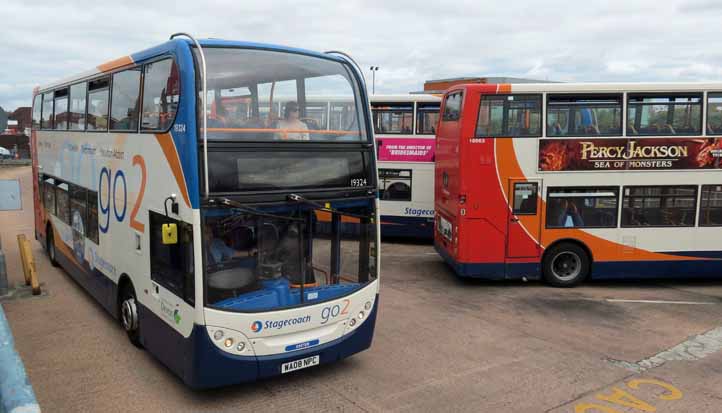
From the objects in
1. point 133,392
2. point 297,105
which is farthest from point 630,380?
point 133,392

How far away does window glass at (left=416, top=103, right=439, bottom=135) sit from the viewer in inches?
601

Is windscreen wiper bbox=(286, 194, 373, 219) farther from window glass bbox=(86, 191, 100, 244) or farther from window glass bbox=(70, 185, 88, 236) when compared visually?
window glass bbox=(70, 185, 88, 236)

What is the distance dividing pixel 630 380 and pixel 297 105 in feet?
16.5

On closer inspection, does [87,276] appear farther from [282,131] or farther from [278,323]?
[282,131]

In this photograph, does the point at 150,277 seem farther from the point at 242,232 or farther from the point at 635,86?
the point at 635,86

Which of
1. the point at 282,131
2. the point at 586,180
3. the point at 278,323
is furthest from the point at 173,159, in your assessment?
the point at 586,180

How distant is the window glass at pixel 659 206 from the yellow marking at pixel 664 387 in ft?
15.9

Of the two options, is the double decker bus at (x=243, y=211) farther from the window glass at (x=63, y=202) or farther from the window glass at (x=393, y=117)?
the window glass at (x=393, y=117)

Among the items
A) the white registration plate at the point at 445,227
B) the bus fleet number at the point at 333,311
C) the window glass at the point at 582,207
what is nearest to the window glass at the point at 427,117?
the white registration plate at the point at 445,227

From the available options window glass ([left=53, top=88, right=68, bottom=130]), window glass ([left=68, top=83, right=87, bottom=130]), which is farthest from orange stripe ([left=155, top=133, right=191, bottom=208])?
window glass ([left=53, top=88, right=68, bottom=130])

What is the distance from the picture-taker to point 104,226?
26.9 ft

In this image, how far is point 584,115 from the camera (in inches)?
420

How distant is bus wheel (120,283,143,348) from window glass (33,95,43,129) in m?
6.73

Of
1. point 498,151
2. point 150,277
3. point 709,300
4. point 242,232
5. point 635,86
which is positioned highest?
point 635,86
